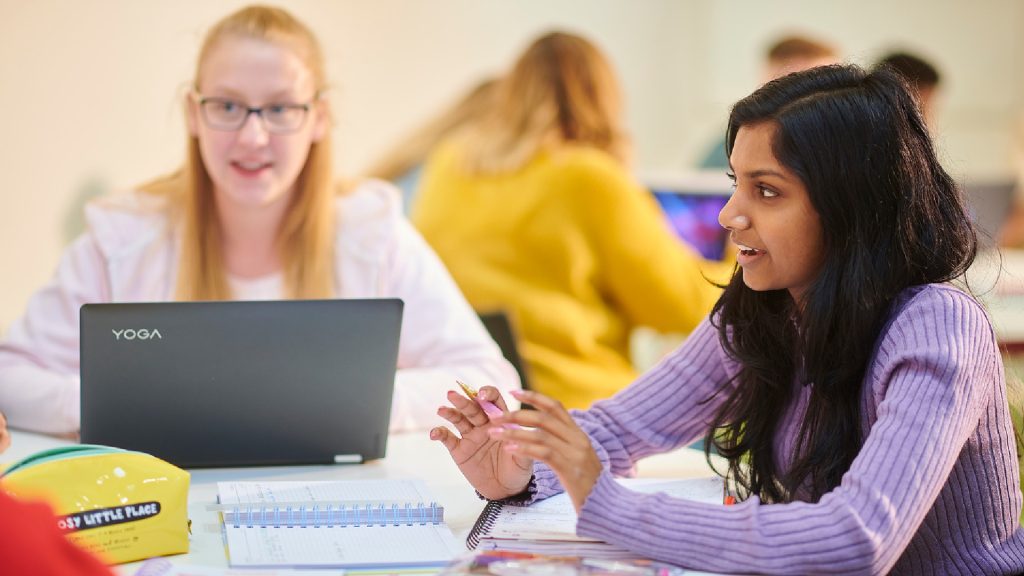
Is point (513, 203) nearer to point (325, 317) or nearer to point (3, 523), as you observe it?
point (325, 317)

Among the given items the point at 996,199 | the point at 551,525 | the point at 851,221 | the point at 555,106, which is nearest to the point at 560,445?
the point at 551,525

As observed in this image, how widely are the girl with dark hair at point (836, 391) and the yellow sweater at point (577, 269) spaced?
141 centimetres

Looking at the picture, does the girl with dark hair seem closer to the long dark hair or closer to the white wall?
the long dark hair

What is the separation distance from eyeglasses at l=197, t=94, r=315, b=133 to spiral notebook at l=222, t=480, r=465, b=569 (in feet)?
2.44

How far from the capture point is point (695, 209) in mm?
3389

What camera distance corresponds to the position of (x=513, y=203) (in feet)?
9.97

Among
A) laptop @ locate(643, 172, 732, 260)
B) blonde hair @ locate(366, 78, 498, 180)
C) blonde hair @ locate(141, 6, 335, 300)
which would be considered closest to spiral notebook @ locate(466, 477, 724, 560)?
blonde hair @ locate(141, 6, 335, 300)

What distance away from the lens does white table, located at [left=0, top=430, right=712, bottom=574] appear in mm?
1308

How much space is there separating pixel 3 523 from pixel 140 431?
2.72ft

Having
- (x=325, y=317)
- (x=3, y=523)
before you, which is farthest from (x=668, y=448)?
(x=3, y=523)

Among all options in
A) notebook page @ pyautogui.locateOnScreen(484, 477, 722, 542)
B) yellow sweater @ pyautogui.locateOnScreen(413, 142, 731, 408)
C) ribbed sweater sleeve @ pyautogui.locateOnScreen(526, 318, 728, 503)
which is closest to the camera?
notebook page @ pyautogui.locateOnScreen(484, 477, 722, 542)

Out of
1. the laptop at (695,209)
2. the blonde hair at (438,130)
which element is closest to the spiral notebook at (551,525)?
the laptop at (695,209)

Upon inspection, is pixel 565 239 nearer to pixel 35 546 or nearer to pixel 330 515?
pixel 330 515

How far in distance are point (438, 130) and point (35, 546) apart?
11.7 ft
